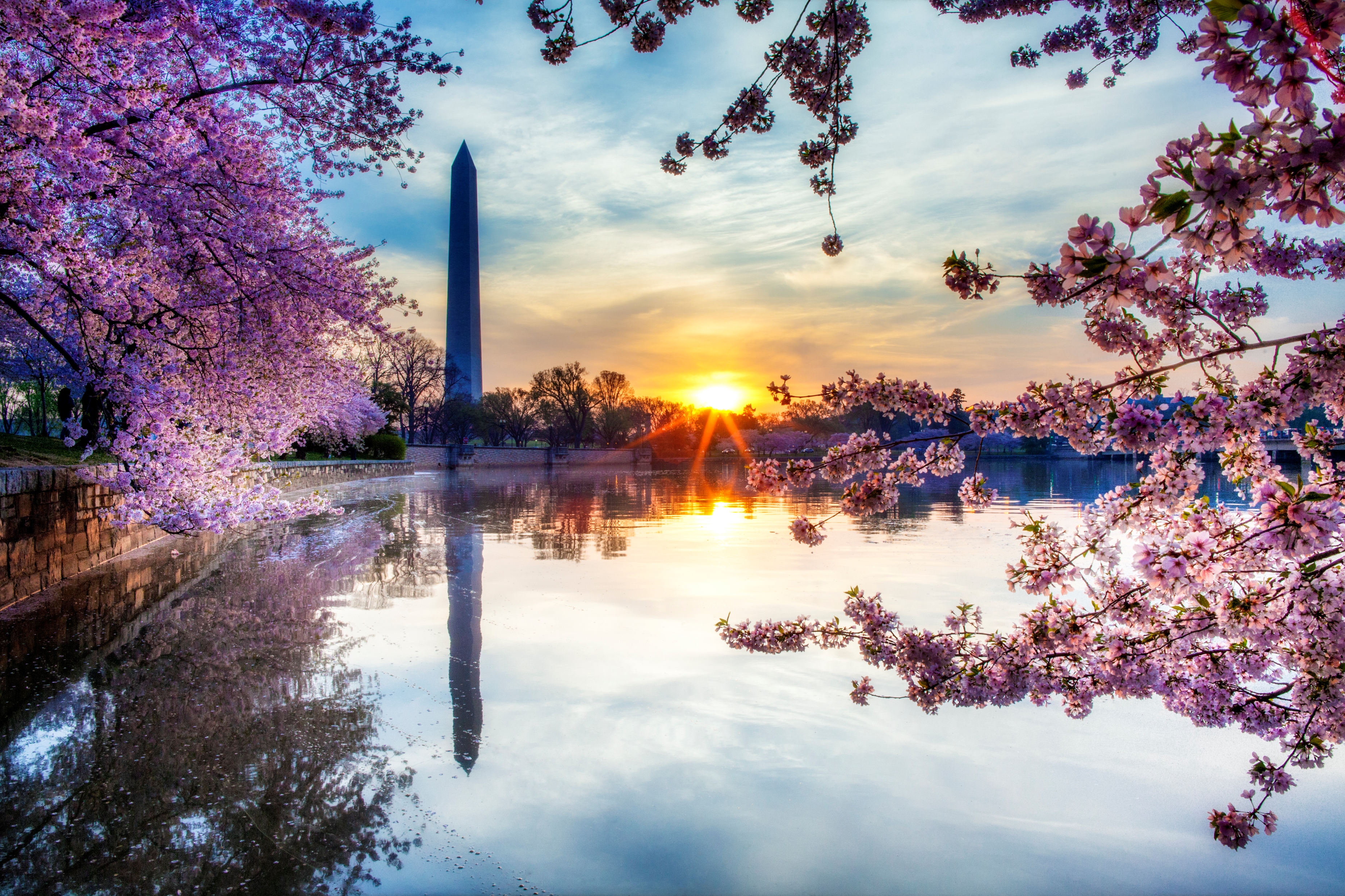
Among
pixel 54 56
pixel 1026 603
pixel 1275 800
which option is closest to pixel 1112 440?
pixel 1275 800

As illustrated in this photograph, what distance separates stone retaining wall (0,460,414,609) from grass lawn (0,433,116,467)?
428 mm

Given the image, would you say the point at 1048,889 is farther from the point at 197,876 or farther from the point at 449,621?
the point at 449,621

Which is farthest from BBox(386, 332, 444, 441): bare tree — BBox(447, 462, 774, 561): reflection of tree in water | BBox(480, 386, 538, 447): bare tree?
BBox(447, 462, 774, 561): reflection of tree in water

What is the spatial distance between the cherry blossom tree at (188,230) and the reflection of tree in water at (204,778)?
4.46 meters

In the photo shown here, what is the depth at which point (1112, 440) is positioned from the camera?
2834mm

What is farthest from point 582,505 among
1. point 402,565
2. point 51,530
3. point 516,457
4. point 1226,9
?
point 516,457

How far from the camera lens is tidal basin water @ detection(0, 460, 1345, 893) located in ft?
10.3

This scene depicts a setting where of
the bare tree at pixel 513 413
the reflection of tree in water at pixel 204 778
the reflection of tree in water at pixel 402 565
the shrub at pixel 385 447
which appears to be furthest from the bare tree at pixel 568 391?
the reflection of tree in water at pixel 204 778

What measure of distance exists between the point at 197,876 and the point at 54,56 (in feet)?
26.7

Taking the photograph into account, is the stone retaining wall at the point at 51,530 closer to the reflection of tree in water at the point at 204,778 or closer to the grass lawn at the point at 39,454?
the grass lawn at the point at 39,454

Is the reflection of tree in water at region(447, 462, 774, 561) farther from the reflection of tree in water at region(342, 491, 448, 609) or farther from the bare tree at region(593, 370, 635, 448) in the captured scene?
the bare tree at region(593, 370, 635, 448)

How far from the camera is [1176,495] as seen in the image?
3021 mm

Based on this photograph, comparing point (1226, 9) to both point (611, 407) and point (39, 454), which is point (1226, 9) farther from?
point (611, 407)

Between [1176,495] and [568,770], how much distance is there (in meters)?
3.21
